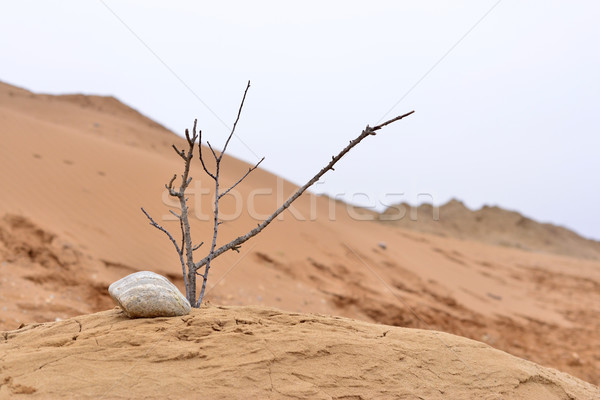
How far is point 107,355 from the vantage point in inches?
79.9

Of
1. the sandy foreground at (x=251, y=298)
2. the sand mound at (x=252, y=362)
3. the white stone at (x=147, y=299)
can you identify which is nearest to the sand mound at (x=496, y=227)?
the sandy foreground at (x=251, y=298)

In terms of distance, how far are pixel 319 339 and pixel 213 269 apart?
4357 mm

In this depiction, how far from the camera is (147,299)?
246 centimetres

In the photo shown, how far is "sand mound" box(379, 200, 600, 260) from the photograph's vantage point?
2305 cm

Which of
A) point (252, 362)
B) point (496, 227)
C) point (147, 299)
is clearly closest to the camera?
point (252, 362)

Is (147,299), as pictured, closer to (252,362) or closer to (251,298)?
(252,362)

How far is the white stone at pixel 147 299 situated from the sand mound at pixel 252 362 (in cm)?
7

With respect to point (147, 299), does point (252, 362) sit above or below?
below

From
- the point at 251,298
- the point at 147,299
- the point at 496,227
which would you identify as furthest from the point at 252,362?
the point at 496,227

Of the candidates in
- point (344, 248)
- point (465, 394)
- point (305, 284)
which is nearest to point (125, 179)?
point (305, 284)

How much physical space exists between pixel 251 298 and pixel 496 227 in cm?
2288

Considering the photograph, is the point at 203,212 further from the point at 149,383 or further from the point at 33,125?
the point at 149,383

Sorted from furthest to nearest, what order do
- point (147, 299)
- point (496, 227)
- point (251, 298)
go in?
point (496, 227) < point (251, 298) < point (147, 299)

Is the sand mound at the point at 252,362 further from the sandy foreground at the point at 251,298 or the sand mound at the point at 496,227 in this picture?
the sand mound at the point at 496,227
